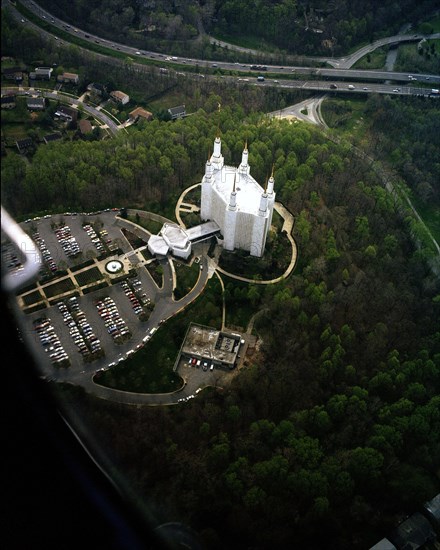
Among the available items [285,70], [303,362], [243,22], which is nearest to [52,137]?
[303,362]

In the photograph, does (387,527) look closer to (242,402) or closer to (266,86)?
(242,402)

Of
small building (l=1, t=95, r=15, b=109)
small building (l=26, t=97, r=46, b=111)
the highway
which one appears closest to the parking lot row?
small building (l=1, t=95, r=15, b=109)

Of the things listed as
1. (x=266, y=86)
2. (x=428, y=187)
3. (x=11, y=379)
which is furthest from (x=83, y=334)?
(x=266, y=86)

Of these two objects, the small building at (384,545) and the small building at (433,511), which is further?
the small building at (433,511)

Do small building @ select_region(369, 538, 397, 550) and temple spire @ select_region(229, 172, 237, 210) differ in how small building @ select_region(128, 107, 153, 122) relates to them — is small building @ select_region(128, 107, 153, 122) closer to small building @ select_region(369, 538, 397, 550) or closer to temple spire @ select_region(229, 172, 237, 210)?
temple spire @ select_region(229, 172, 237, 210)

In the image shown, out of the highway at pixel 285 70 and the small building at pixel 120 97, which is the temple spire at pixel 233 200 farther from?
the highway at pixel 285 70

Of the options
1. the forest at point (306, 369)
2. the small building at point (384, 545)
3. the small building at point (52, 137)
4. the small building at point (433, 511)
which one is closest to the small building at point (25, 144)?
the forest at point (306, 369)

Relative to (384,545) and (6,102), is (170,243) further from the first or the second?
(384,545)
